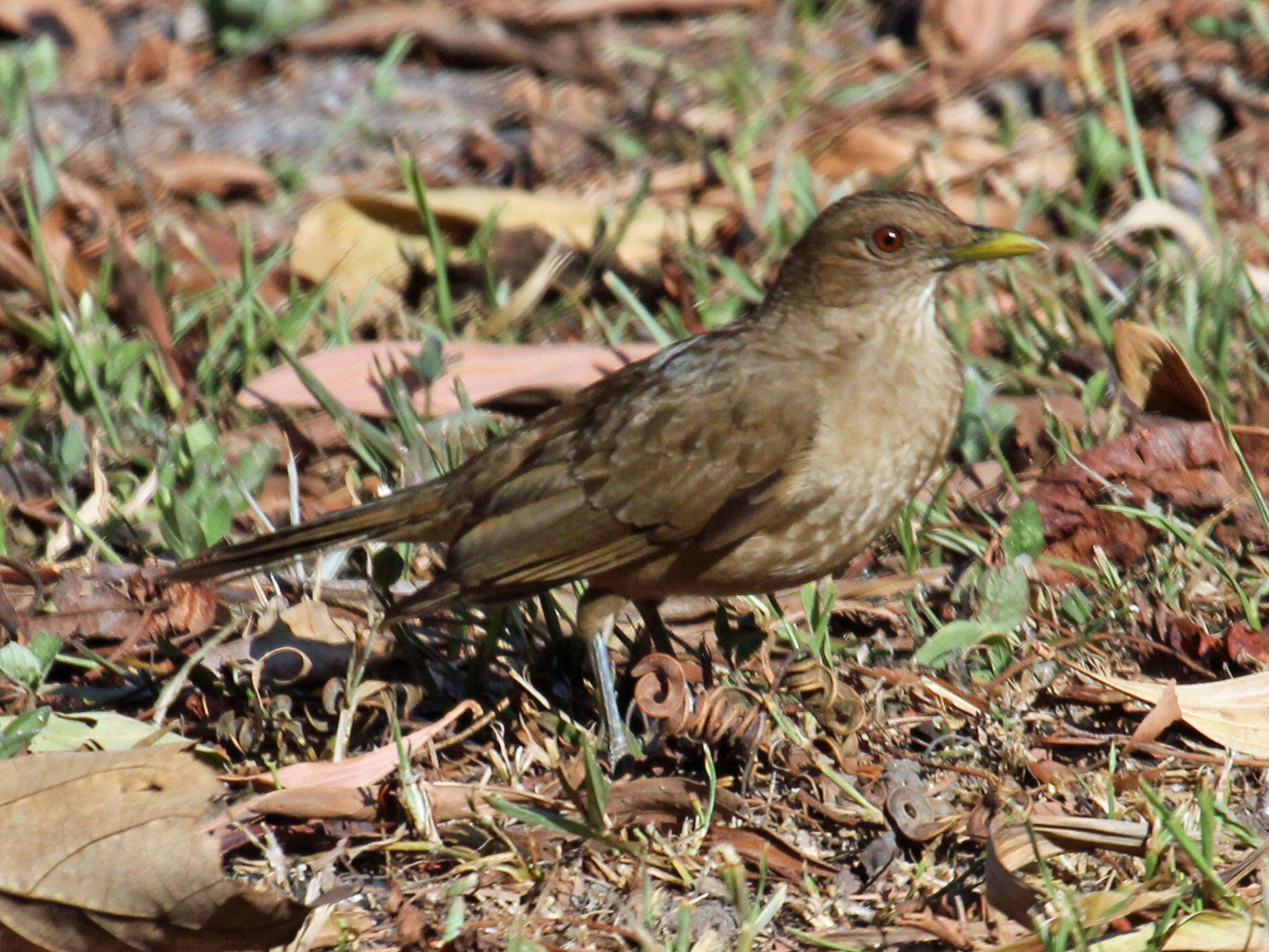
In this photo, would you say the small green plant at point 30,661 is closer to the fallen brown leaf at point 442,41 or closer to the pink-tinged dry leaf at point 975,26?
the fallen brown leaf at point 442,41

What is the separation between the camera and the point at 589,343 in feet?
21.0

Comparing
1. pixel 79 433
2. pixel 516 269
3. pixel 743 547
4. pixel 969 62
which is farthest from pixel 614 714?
pixel 969 62

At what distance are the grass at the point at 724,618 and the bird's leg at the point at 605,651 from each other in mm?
96

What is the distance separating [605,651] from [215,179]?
3.70 m

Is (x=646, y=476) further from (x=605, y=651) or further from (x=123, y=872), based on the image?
(x=123, y=872)

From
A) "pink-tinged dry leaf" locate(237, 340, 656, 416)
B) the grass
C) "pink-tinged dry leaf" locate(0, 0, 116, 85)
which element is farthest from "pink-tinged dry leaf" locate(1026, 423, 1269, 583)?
"pink-tinged dry leaf" locate(0, 0, 116, 85)

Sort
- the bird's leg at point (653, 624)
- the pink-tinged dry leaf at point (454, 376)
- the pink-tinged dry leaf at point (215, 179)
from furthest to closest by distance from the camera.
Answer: the pink-tinged dry leaf at point (215, 179) < the pink-tinged dry leaf at point (454, 376) < the bird's leg at point (653, 624)

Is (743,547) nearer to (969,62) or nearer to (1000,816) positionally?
(1000,816)

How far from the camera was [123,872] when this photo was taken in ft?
12.1

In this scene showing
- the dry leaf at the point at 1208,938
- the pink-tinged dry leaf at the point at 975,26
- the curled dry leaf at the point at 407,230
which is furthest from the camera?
the pink-tinged dry leaf at the point at 975,26

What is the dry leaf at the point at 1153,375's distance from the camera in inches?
208

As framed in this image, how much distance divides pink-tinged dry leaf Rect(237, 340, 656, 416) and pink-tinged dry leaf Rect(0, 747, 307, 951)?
84.2 inches

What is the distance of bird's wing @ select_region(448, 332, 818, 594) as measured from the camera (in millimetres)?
4605

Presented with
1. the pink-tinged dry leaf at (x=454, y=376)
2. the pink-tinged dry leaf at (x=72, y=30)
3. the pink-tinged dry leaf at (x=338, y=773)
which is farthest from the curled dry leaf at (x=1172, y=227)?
the pink-tinged dry leaf at (x=72, y=30)
